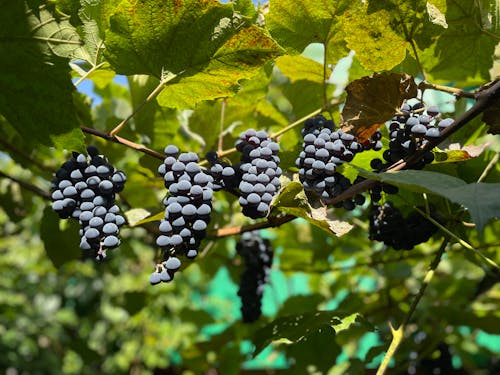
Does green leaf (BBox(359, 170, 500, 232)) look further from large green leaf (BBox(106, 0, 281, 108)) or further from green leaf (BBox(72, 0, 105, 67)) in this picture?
green leaf (BBox(72, 0, 105, 67))

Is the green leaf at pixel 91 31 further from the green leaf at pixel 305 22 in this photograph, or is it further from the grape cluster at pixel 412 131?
the grape cluster at pixel 412 131

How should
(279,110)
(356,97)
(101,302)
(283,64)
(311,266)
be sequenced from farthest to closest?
1. (101,302)
2. (311,266)
3. (279,110)
4. (283,64)
5. (356,97)

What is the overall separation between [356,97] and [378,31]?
124 mm

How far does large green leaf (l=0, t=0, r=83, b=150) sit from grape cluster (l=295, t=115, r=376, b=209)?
1.15ft

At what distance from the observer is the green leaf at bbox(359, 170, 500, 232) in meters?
0.64

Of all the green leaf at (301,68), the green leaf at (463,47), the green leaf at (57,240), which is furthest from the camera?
the green leaf at (57,240)

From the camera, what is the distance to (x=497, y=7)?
3.29 ft

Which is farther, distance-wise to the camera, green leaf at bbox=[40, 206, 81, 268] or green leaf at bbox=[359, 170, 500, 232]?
green leaf at bbox=[40, 206, 81, 268]

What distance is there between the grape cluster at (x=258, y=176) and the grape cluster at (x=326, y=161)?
5cm

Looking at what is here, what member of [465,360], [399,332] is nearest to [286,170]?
[399,332]

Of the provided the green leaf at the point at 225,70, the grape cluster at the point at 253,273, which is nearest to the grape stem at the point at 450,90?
the green leaf at the point at 225,70

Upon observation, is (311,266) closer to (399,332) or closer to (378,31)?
(399,332)

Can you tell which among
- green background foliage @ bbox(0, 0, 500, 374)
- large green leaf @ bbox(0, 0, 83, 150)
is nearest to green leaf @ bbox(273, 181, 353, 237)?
green background foliage @ bbox(0, 0, 500, 374)

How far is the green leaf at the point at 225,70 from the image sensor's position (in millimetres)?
855
